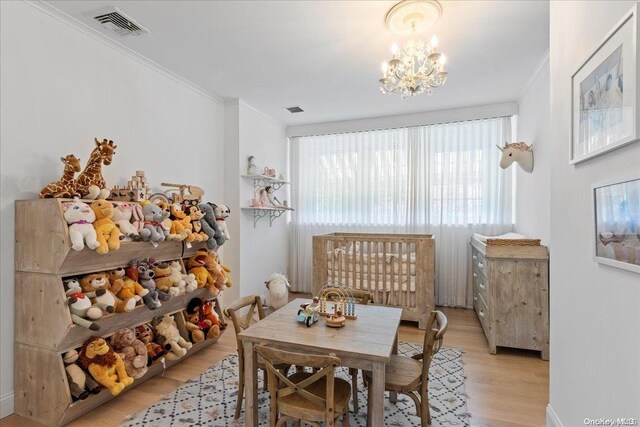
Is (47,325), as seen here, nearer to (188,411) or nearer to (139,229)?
(139,229)

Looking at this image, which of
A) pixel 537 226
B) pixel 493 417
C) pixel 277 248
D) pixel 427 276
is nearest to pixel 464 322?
→ pixel 427 276

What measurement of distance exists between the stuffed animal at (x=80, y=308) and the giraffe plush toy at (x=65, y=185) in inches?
21.6

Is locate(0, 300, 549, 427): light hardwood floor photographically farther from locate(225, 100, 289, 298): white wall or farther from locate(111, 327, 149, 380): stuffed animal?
locate(225, 100, 289, 298): white wall

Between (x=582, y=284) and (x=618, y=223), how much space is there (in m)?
0.45

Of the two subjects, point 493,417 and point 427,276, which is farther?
point 427,276

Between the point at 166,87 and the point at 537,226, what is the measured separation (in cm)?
388

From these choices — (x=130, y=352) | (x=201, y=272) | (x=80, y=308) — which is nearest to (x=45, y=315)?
(x=80, y=308)

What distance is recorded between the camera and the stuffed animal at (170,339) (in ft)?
8.24

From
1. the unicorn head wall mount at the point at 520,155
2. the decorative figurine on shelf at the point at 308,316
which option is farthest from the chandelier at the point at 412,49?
the unicorn head wall mount at the point at 520,155

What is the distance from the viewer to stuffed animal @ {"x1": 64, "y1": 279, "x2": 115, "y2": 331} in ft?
6.31

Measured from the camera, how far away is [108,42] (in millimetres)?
2547

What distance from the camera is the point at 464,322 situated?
3.71 m

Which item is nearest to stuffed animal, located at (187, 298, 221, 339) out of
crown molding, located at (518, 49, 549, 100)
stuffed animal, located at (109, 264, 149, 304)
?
stuffed animal, located at (109, 264, 149, 304)

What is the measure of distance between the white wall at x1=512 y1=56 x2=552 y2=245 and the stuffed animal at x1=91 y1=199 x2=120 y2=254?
3230 mm
